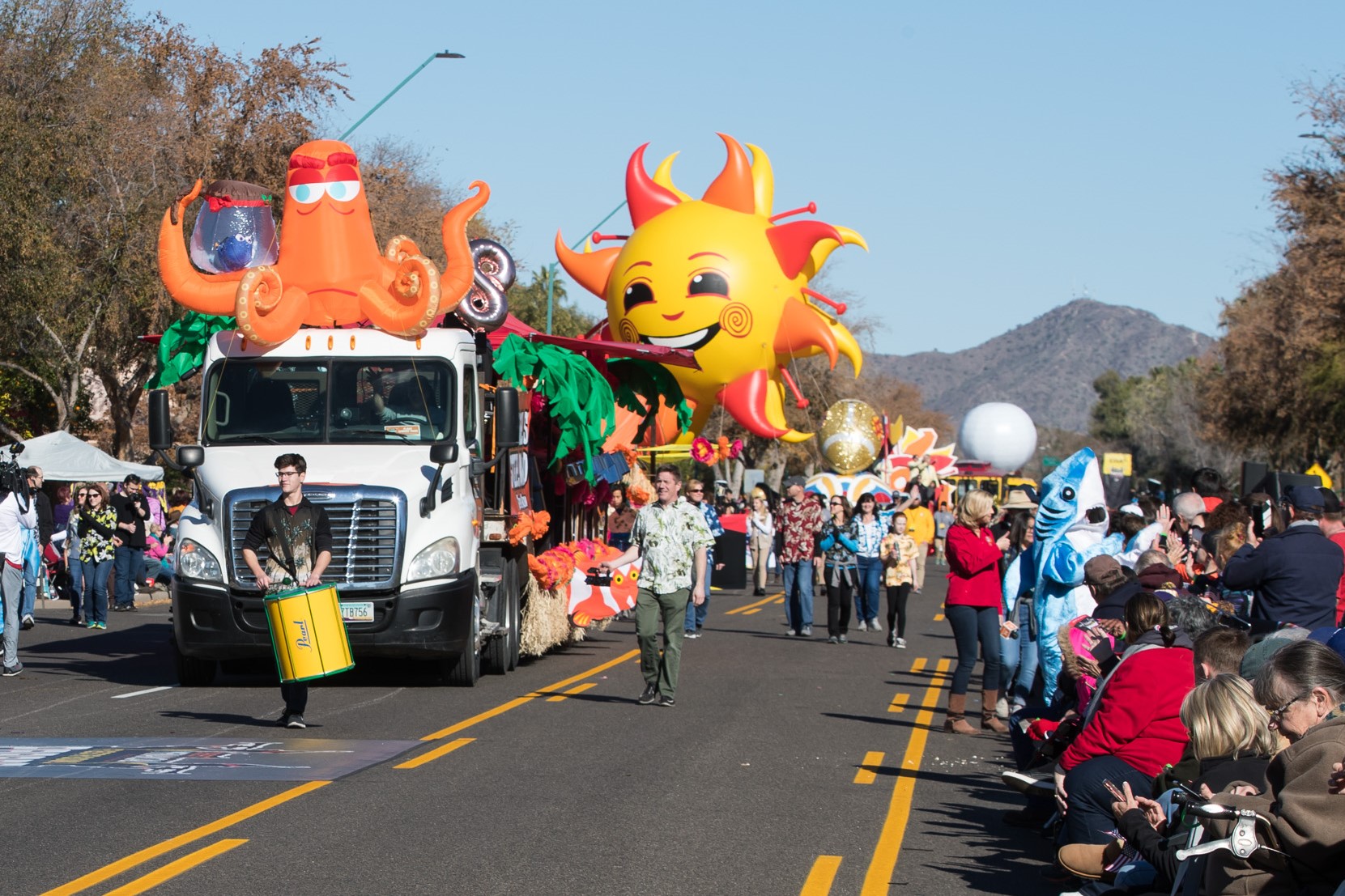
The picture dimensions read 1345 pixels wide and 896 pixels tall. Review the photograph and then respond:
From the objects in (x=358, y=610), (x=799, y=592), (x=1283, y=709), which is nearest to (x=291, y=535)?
(x=358, y=610)

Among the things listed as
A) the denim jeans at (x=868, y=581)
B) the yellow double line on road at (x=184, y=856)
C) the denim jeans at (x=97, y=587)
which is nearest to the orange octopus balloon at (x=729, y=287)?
the denim jeans at (x=868, y=581)

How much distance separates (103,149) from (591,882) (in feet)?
88.3

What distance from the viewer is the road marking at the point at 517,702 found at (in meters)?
12.1

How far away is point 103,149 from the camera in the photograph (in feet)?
103

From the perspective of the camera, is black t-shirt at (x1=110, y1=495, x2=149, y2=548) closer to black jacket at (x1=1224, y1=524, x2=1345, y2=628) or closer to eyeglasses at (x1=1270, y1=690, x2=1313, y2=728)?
black jacket at (x1=1224, y1=524, x2=1345, y2=628)

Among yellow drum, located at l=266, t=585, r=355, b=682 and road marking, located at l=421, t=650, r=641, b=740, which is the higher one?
yellow drum, located at l=266, t=585, r=355, b=682

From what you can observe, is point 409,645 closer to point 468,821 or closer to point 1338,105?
point 468,821

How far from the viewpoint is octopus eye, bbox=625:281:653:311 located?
78.8 ft

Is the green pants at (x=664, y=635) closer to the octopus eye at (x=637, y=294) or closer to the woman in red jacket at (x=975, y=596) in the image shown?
the woman in red jacket at (x=975, y=596)

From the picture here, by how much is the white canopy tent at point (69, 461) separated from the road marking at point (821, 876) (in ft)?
70.6

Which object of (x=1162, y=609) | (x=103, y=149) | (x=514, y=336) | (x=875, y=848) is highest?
(x=103, y=149)

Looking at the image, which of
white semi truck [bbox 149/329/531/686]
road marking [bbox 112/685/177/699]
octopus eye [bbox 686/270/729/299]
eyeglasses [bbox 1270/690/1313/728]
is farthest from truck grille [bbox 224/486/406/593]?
octopus eye [bbox 686/270/729/299]

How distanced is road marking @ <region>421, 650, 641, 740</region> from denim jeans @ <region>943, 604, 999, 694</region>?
Answer: 3.58m

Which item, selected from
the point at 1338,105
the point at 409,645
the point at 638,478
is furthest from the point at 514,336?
the point at 1338,105
